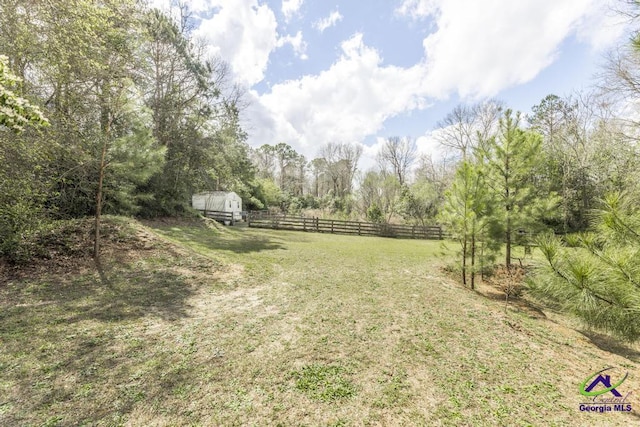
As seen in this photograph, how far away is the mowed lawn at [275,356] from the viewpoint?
2297 millimetres

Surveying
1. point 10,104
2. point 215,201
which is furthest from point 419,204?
point 10,104

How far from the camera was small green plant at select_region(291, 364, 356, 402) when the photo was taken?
253 cm

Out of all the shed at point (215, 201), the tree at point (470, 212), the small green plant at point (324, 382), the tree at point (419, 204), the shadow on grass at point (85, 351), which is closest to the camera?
the shadow on grass at point (85, 351)

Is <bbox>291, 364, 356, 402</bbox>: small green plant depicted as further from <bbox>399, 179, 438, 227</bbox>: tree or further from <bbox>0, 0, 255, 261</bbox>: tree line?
<bbox>399, 179, 438, 227</bbox>: tree

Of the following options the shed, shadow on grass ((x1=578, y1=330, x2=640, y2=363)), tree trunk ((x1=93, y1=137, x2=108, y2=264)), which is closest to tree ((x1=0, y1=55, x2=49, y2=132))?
tree trunk ((x1=93, y1=137, x2=108, y2=264))

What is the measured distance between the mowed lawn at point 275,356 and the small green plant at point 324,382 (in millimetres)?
14

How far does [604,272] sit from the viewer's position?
6.80 feet

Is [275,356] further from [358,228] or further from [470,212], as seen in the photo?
[358,228]

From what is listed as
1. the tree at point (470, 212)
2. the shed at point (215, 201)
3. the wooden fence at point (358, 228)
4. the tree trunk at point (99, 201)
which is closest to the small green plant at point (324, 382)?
the tree at point (470, 212)

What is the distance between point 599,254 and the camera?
83.5 inches

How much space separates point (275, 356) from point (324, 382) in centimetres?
78

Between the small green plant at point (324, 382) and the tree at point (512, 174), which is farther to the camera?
the tree at point (512, 174)

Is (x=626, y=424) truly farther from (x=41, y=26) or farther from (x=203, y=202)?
(x=203, y=202)

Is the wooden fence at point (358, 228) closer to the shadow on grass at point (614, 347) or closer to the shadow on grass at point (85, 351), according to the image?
the shadow on grass at point (85, 351)
